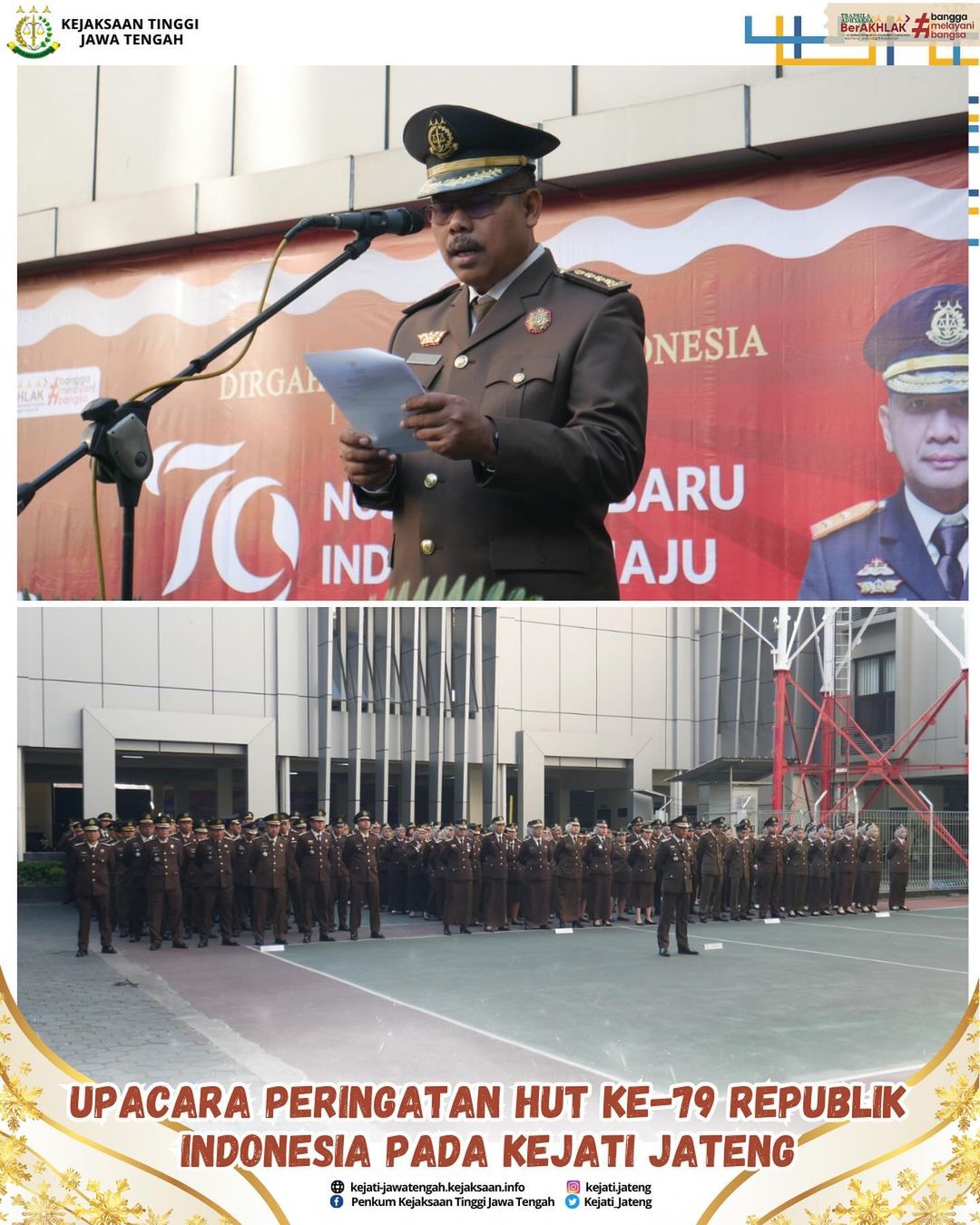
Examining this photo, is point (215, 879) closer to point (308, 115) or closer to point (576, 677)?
point (576, 677)

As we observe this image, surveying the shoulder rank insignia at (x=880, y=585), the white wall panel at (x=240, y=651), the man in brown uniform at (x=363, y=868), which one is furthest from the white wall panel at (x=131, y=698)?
the shoulder rank insignia at (x=880, y=585)

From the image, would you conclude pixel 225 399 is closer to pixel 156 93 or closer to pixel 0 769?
pixel 156 93

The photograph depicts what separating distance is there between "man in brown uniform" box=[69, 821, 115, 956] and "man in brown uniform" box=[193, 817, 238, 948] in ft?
0.86

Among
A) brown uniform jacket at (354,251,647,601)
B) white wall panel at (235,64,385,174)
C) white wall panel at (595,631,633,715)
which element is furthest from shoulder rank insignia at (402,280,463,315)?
white wall panel at (235,64,385,174)

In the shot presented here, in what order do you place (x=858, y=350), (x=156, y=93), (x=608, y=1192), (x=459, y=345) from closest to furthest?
(x=459, y=345)
(x=608, y=1192)
(x=858, y=350)
(x=156, y=93)

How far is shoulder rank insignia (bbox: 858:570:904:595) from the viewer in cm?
496

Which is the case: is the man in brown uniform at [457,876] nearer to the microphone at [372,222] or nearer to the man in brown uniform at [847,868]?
the man in brown uniform at [847,868]

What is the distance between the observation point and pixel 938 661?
12.4 feet

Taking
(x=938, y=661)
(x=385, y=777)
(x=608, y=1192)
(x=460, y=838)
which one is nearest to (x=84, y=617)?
(x=385, y=777)

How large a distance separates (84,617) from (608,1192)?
2264 mm

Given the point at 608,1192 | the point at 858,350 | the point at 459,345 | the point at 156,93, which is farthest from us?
the point at 156,93

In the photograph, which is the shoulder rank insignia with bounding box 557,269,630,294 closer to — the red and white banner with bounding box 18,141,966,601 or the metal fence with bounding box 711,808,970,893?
the metal fence with bounding box 711,808,970,893

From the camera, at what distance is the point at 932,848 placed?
3705mm

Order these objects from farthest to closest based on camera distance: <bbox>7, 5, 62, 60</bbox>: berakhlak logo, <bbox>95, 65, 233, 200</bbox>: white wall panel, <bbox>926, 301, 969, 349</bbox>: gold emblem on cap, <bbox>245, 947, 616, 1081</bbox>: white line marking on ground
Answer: <bbox>95, 65, 233, 200</bbox>: white wall panel < <bbox>926, 301, 969, 349</bbox>: gold emblem on cap < <bbox>7, 5, 62, 60</bbox>: berakhlak logo < <bbox>245, 947, 616, 1081</bbox>: white line marking on ground
